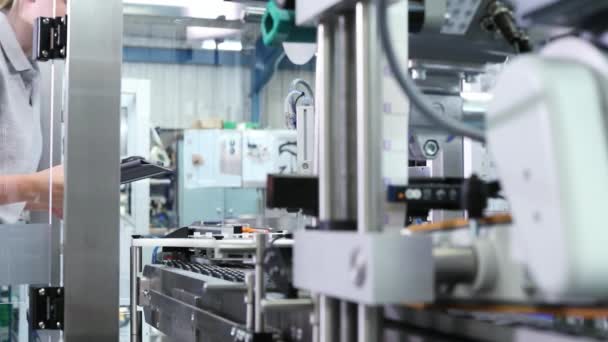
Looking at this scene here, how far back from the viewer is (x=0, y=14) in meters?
Result: 1.96

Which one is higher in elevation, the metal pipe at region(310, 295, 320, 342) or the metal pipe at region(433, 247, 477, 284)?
the metal pipe at region(433, 247, 477, 284)

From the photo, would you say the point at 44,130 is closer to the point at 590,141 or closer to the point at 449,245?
the point at 449,245

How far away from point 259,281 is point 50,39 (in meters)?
1.09

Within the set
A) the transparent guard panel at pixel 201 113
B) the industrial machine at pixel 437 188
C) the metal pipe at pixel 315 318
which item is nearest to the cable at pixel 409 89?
the industrial machine at pixel 437 188

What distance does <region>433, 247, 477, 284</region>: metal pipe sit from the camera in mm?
809

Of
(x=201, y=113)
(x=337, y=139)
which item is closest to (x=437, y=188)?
(x=337, y=139)

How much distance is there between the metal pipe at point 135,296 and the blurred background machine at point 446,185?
2.59 ft

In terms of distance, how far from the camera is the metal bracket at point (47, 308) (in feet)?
6.21

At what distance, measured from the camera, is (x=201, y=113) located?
887 cm

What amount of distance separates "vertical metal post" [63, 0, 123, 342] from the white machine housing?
1406 mm

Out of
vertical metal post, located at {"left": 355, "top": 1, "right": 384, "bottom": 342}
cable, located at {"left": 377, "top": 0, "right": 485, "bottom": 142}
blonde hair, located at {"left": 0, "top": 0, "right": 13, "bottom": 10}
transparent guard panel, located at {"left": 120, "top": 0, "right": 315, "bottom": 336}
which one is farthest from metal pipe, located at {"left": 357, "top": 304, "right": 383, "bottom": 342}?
blonde hair, located at {"left": 0, "top": 0, "right": 13, "bottom": 10}

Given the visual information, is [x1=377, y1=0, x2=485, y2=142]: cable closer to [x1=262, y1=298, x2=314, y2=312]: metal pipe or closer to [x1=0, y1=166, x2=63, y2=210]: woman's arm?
[x1=262, y1=298, x2=314, y2=312]: metal pipe

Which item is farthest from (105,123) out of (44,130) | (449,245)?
(449,245)

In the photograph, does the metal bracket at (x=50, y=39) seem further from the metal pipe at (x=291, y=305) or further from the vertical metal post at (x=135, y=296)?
the metal pipe at (x=291, y=305)
